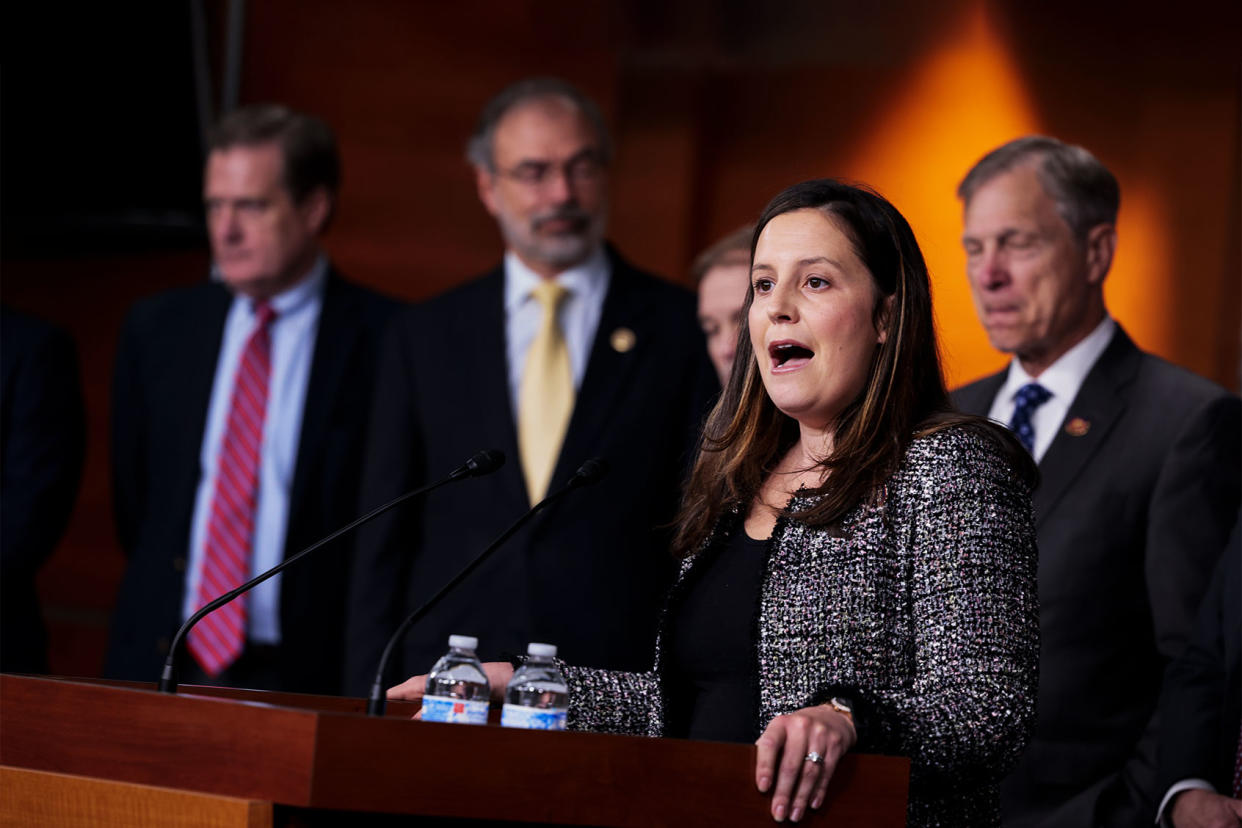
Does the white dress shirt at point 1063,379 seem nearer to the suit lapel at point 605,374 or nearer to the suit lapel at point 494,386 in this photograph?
the suit lapel at point 605,374

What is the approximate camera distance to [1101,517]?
2746 mm

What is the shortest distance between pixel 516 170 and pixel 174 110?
1907 millimetres


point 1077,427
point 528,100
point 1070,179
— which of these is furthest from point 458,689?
point 528,100

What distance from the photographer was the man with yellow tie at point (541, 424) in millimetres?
3291

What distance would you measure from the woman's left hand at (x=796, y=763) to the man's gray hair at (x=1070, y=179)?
1.76m

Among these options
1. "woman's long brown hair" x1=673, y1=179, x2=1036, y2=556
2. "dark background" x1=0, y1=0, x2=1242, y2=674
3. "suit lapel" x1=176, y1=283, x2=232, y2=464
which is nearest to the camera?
"woman's long brown hair" x1=673, y1=179, x2=1036, y2=556

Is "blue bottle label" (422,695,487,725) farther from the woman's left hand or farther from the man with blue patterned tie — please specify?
the man with blue patterned tie

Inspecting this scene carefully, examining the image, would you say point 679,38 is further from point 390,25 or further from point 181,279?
point 181,279

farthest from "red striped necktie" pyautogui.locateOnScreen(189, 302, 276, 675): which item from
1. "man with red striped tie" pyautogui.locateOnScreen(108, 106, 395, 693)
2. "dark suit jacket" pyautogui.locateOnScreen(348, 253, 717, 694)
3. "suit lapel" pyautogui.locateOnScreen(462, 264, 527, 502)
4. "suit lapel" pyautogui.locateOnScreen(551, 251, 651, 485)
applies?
"suit lapel" pyautogui.locateOnScreen(551, 251, 651, 485)

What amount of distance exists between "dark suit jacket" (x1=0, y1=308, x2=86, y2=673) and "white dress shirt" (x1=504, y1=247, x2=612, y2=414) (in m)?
1.17

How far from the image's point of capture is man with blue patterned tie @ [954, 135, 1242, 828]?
8.75 feet

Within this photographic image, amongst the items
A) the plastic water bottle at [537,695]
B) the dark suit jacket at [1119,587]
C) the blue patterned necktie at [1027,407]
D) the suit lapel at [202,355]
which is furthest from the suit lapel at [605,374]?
the plastic water bottle at [537,695]

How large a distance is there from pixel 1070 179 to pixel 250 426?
2.06 metres

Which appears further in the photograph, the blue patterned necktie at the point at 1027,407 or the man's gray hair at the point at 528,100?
the man's gray hair at the point at 528,100
